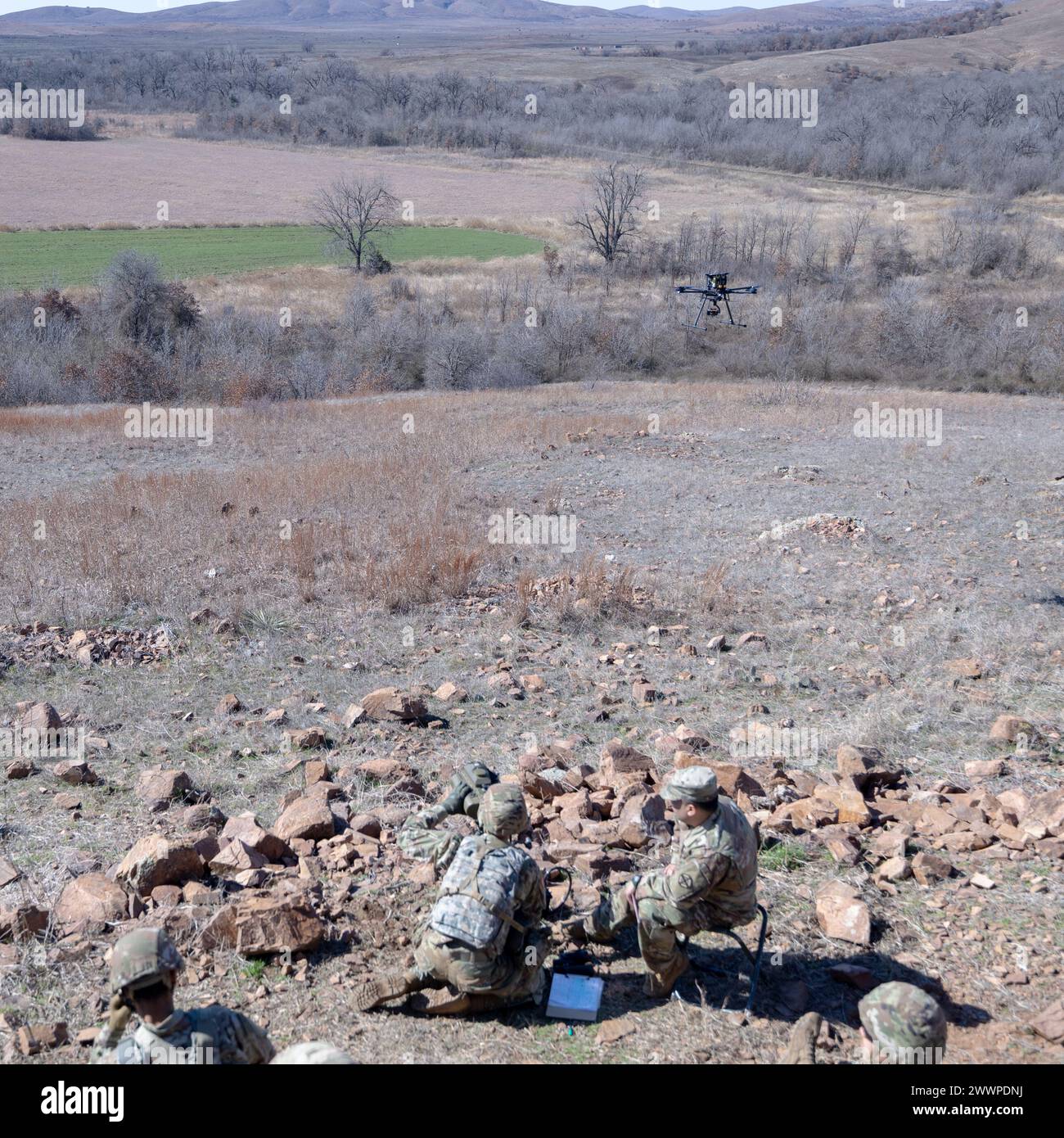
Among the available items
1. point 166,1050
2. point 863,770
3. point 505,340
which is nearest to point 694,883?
point 166,1050

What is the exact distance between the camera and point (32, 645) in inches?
344

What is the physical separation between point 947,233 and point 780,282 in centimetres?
955

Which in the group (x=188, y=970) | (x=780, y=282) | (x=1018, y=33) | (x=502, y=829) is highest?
(x=1018, y=33)

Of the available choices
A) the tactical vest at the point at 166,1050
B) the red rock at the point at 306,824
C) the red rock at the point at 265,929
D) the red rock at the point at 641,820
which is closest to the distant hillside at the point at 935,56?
the red rock at the point at 641,820

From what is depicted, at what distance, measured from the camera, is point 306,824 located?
17.9 ft

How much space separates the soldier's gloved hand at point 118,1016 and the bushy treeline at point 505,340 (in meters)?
22.5

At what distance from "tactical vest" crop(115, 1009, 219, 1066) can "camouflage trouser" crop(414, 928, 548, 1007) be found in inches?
39.4

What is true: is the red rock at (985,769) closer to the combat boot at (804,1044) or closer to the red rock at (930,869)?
the red rock at (930,869)

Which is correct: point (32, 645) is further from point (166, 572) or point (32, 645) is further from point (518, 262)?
point (518, 262)

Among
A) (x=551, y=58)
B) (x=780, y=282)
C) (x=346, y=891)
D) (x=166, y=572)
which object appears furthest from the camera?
(x=551, y=58)

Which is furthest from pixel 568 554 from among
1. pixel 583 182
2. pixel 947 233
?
pixel 583 182

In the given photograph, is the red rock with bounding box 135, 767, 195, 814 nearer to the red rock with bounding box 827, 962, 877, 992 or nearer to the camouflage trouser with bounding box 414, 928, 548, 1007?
the camouflage trouser with bounding box 414, 928, 548, 1007

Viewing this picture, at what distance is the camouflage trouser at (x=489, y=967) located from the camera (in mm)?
3947

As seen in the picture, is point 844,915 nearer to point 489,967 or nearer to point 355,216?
point 489,967
